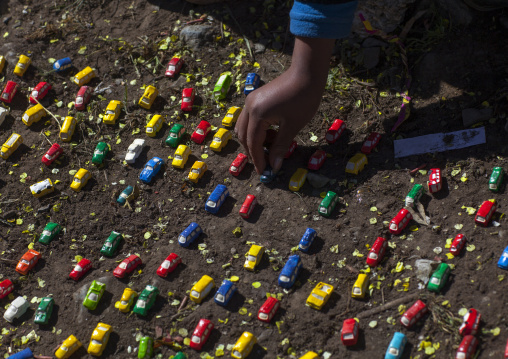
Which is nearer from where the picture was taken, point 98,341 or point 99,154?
point 98,341

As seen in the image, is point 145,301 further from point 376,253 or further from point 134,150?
point 376,253

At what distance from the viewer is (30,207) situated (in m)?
3.86

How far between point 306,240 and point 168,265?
85 cm

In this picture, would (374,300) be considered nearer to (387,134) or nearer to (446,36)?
(387,134)

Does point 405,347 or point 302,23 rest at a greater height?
point 302,23

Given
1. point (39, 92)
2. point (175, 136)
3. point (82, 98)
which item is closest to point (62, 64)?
point (39, 92)

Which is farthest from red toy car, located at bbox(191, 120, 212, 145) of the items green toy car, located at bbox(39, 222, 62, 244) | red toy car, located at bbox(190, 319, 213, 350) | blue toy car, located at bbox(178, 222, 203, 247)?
red toy car, located at bbox(190, 319, 213, 350)

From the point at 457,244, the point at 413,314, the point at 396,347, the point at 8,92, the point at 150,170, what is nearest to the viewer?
the point at 396,347

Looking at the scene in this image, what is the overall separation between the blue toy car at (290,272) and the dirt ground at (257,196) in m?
0.06

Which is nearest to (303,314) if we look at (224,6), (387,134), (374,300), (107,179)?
(374,300)

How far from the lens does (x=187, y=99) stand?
421 cm

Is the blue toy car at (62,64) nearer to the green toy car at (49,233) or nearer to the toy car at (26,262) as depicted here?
the green toy car at (49,233)

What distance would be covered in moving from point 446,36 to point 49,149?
307 centimetres

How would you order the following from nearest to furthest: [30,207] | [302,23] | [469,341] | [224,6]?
1. [469,341]
2. [302,23]
3. [30,207]
4. [224,6]
